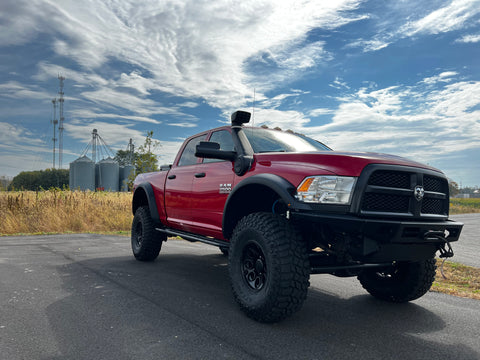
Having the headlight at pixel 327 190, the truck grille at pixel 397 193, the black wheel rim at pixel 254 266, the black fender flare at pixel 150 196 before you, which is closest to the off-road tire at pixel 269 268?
the black wheel rim at pixel 254 266

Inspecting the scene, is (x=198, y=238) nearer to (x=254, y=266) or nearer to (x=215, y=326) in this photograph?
(x=254, y=266)

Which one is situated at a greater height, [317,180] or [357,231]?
[317,180]

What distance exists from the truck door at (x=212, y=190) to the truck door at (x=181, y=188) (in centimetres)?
17

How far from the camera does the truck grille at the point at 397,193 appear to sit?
3184 millimetres

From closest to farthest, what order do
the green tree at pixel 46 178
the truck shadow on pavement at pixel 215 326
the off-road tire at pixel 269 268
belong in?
the truck shadow on pavement at pixel 215 326 < the off-road tire at pixel 269 268 < the green tree at pixel 46 178

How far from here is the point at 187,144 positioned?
245 inches

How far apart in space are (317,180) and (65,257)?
5691 millimetres

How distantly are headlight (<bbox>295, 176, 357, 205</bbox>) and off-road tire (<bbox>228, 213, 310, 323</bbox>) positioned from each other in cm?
37

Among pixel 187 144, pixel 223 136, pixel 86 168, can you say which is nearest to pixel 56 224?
pixel 187 144

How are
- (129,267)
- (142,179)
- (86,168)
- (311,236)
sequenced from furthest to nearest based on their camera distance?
(86,168), (142,179), (129,267), (311,236)

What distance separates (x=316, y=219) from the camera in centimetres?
315

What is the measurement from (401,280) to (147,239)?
4.02 meters

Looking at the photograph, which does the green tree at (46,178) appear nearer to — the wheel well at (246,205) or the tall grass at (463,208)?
the tall grass at (463,208)

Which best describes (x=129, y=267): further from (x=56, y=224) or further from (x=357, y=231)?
(x=56, y=224)
